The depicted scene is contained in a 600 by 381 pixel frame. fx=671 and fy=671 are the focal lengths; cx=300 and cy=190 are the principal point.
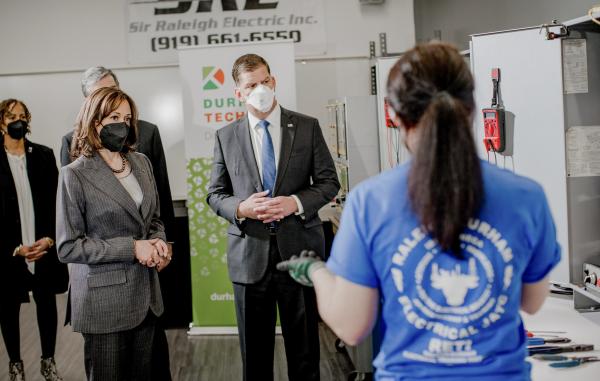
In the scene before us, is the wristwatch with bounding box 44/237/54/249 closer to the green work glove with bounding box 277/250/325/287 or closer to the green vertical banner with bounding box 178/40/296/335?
the green vertical banner with bounding box 178/40/296/335

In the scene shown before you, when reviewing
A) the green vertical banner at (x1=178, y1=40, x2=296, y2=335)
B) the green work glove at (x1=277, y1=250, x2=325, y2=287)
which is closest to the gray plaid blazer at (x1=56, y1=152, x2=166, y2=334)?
the green work glove at (x1=277, y1=250, x2=325, y2=287)

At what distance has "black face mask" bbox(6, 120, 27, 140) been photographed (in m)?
3.90

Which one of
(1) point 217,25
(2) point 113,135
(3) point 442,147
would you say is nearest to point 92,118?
(2) point 113,135

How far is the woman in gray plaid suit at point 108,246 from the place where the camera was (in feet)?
7.55

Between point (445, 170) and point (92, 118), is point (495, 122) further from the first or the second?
point (445, 170)

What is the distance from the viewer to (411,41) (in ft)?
19.5

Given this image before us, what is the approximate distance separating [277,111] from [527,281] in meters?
1.89

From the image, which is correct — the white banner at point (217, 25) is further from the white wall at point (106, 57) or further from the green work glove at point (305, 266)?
the green work glove at point (305, 266)

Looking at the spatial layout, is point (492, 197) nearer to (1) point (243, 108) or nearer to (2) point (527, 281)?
(2) point (527, 281)

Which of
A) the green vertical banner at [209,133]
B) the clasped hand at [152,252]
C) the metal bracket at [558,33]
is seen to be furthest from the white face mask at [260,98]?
the green vertical banner at [209,133]

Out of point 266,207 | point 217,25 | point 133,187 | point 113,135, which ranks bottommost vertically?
point 266,207

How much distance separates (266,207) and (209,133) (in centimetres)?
187

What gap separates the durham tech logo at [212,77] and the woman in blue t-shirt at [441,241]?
3.37m

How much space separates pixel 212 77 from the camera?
4492 mm
